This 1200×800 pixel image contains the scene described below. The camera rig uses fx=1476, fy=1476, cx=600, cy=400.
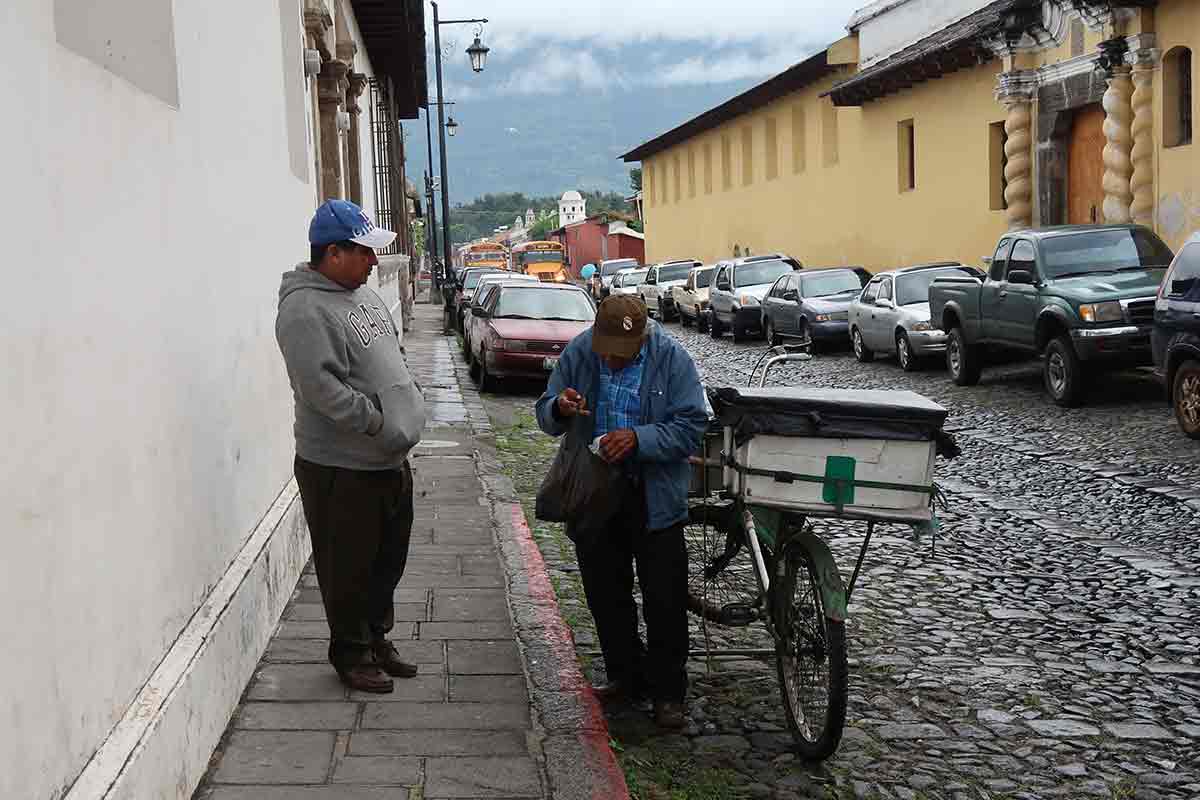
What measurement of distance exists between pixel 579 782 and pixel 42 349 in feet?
7.17

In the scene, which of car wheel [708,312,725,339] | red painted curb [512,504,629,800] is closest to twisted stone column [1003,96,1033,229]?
car wheel [708,312,725,339]

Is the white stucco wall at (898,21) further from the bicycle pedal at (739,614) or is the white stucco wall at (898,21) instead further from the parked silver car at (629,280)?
the bicycle pedal at (739,614)

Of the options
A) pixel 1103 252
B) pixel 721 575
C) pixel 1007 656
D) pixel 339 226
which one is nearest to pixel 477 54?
pixel 1103 252

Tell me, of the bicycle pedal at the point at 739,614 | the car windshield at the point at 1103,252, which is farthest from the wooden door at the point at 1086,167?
the bicycle pedal at the point at 739,614

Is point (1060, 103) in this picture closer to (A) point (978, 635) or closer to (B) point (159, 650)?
(A) point (978, 635)

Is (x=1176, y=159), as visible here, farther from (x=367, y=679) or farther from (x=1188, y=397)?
(x=367, y=679)

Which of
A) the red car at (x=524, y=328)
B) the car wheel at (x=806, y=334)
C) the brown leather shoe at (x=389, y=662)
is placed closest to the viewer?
the brown leather shoe at (x=389, y=662)

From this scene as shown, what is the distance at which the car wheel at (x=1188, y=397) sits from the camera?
38.4ft

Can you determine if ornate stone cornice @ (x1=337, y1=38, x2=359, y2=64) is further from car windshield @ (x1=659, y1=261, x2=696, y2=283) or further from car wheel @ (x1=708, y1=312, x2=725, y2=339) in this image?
car windshield @ (x1=659, y1=261, x2=696, y2=283)

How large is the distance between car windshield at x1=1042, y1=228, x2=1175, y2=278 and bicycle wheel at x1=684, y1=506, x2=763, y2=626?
34.5ft

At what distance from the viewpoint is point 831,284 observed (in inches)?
1003

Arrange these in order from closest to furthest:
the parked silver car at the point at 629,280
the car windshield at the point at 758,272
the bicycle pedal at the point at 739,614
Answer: the bicycle pedal at the point at 739,614, the car windshield at the point at 758,272, the parked silver car at the point at 629,280

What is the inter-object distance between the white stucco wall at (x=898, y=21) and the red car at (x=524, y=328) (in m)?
12.0

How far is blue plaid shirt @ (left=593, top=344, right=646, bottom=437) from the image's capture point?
520 cm
